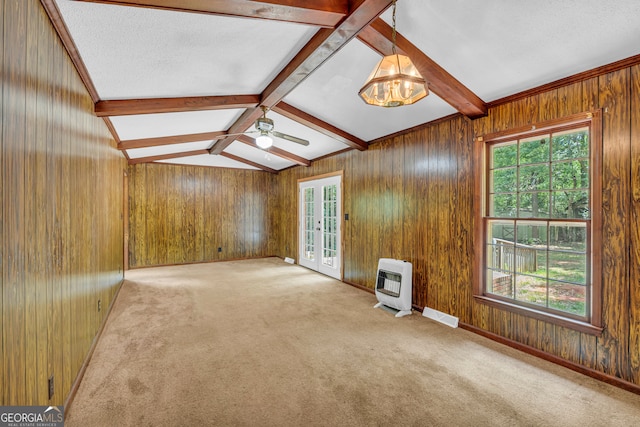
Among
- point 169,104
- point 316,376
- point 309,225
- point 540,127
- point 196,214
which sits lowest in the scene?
point 316,376

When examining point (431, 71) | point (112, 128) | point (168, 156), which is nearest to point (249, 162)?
point (168, 156)

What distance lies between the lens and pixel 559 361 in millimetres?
2555

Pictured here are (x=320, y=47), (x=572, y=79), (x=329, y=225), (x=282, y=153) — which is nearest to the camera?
(x=320, y=47)

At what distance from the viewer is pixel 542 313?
2.68m

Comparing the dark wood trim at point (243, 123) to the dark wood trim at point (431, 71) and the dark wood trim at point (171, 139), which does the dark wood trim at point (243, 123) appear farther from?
the dark wood trim at point (431, 71)

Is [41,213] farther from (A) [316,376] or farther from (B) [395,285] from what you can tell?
(B) [395,285]

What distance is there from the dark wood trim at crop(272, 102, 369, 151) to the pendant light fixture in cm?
215

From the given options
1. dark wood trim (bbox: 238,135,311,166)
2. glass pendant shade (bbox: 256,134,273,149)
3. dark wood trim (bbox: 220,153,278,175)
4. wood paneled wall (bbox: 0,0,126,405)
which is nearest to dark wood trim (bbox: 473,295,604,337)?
glass pendant shade (bbox: 256,134,273,149)

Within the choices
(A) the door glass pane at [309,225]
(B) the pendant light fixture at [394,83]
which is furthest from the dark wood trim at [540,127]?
(A) the door glass pane at [309,225]

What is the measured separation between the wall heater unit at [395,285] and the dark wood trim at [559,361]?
0.71 metres

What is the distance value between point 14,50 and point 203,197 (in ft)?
20.3

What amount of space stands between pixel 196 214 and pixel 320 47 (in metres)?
5.89

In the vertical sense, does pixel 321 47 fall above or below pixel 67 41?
above

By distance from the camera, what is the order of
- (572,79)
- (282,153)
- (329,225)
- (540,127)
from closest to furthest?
(572,79) → (540,127) → (329,225) → (282,153)
